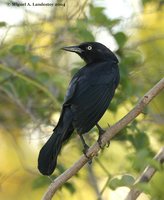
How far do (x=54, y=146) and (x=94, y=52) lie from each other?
142 cm

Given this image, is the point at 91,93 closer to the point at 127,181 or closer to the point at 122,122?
the point at 122,122

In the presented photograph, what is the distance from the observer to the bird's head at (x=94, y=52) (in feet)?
20.5

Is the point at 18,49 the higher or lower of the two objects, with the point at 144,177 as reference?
lower

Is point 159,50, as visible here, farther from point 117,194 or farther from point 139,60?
point 117,194

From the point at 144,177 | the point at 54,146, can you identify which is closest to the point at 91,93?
the point at 54,146

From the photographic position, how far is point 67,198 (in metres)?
7.79

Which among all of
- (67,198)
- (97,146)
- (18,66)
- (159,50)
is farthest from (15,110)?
(97,146)

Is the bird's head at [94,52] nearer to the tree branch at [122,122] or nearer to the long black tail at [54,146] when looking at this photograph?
the long black tail at [54,146]

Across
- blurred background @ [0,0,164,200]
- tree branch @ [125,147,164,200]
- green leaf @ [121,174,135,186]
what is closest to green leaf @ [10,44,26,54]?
blurred background @ [0,0,164,200]

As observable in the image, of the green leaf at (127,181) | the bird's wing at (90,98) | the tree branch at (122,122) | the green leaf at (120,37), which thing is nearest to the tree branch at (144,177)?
the green leaf at (127,181)

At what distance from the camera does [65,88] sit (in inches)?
266

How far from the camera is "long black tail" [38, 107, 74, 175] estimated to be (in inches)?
200

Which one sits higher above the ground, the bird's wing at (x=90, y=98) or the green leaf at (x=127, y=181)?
the green leaf at (x=127, y=181)

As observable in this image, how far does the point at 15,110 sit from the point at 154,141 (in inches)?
68.1
